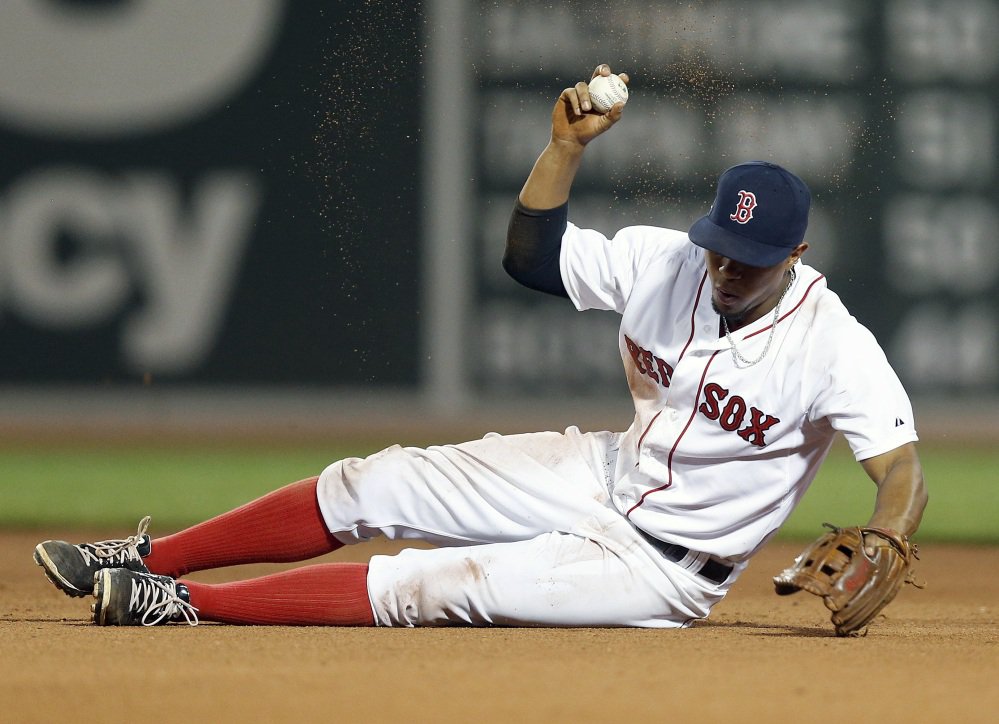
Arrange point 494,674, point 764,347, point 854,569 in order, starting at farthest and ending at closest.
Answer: point 764,347, point 854,569, point 494,674

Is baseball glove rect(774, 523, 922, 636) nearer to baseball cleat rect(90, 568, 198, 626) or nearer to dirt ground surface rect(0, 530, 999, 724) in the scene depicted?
dirt ground surface rect(0, 530, 999, 724)

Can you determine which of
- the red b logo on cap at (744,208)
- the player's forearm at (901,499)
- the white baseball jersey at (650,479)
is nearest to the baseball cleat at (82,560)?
the white baseball jersey at (650,479)

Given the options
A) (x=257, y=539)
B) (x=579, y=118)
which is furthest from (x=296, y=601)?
(x=579, y=118)

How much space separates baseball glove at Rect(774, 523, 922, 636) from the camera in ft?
9.85

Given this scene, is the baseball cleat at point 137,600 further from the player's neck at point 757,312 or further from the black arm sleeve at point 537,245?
the player's neck at point 757,312

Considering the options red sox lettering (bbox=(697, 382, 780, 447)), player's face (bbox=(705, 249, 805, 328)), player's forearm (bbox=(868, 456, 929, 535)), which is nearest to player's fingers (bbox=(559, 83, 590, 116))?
player's face (bbox=(705, 249, 805, 328))

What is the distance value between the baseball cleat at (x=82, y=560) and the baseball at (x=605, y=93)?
153 cm

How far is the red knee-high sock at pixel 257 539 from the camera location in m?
3.55

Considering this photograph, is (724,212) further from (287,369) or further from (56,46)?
(56,46)

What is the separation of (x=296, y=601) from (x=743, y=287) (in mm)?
1265

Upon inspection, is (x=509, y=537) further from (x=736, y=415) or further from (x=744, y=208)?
(x=744, y=208)

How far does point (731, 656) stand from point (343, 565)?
99 cm

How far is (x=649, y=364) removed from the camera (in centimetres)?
345

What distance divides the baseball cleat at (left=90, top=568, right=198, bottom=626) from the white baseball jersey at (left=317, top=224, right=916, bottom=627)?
40 cm
